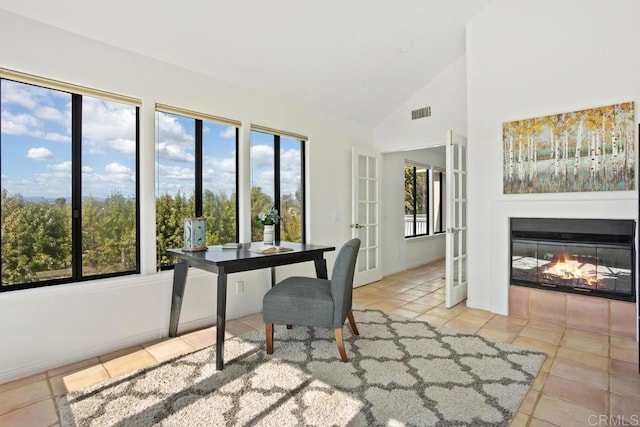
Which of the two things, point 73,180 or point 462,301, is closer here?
point 73,180

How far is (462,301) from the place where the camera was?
3982mm

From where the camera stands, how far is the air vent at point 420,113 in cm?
449

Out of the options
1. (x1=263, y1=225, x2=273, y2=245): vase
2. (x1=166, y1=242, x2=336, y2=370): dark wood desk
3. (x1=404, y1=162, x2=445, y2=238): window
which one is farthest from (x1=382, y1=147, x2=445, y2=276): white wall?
(x1=263, y1=225, x2=273, y2=245): vase

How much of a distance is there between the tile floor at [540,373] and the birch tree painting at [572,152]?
1.32m

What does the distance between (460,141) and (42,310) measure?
4.19 m

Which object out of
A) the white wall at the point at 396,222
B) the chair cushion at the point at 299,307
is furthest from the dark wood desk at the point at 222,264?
the white wall at the point at 396,222

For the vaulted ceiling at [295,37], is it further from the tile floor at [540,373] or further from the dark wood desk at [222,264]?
the tile floor at [540,373]

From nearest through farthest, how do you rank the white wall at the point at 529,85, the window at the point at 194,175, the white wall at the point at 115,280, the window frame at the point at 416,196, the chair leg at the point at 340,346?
the white wall at the point at 115,280
the chair leg at the point at 340,346
the white wall at the point at 529,85
the window at the point at 194,175
the window frame at the point at 416,196

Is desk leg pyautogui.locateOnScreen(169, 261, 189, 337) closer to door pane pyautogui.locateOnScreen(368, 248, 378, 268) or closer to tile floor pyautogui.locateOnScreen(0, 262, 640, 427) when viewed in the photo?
tile floor pyautogui.locateOnScreen(0, 262, 640, 427)

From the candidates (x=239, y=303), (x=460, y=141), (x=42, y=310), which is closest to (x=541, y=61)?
(x=460, y=141)

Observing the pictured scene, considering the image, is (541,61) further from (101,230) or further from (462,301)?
(101,230)

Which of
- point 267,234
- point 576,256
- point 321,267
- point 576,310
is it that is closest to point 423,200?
point 576,256

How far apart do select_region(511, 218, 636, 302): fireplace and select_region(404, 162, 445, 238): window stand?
2748 millimetres

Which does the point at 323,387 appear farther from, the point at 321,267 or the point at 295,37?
the point at 295,37
